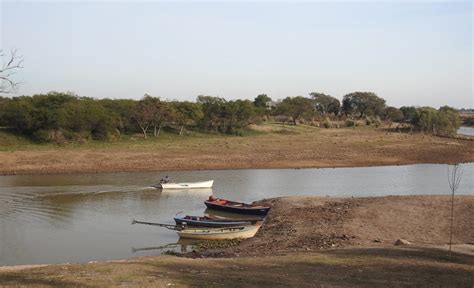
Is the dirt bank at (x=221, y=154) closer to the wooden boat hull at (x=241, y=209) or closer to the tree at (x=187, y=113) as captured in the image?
the tree at (x=187, y=113)

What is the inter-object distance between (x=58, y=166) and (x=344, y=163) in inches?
1086

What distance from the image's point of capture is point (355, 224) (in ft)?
75.8

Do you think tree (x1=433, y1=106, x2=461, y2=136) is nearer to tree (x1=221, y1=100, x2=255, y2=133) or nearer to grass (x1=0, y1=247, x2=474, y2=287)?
tree (x1=221, y1=100, x2=255, y2=133)

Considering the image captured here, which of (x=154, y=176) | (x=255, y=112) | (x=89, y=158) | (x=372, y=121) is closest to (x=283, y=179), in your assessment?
(x=154, y=176)

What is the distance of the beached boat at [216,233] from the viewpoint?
895 inches

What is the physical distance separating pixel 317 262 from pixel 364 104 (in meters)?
131

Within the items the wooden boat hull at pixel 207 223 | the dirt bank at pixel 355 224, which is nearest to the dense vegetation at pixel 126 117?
the dirt bank at pixel 355 224

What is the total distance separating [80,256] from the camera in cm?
2034

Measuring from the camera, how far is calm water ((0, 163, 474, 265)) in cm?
2202

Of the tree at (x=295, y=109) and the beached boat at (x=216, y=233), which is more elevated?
the tree at (x=295, y=109)

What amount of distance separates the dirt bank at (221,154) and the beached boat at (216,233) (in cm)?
2532

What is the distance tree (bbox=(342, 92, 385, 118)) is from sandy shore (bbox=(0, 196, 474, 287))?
386ft

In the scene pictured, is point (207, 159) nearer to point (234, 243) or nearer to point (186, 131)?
point (186, 131)

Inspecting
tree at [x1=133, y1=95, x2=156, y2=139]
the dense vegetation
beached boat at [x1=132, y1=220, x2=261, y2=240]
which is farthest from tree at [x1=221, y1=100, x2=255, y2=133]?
beached boat at [x1=132, y1=220, x2=261, y2=240]
